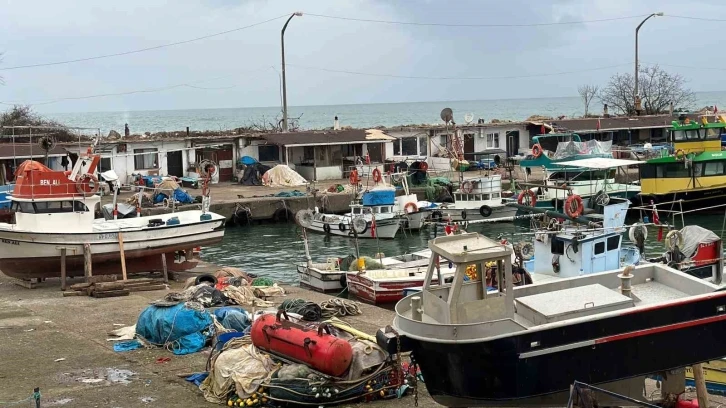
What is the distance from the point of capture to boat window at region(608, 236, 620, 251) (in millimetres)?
20188

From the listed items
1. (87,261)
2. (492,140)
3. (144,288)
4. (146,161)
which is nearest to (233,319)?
(144,288)

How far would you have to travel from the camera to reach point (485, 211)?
123 ft

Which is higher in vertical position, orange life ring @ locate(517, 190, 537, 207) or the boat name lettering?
the boat name lettering

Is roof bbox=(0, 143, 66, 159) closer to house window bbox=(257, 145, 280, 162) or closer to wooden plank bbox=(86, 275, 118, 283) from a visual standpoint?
house window bbox=(257, 145, 280, 162)

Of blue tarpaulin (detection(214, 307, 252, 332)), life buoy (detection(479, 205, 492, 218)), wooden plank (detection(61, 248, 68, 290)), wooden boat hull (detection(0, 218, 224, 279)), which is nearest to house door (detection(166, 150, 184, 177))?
life buoy (detection(479, 205, 492, 218))

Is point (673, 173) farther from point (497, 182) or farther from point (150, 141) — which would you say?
point (150, 141)

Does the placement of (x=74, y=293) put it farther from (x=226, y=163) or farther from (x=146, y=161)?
(x=226, y=163)

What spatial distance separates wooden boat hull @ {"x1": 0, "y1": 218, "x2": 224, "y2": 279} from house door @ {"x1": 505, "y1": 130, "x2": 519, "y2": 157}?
106ft

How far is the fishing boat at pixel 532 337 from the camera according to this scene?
10.9 m

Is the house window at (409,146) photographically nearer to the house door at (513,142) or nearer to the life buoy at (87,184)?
the house door at (513,142)

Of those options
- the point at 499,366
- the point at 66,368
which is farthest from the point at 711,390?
the point at 66,368

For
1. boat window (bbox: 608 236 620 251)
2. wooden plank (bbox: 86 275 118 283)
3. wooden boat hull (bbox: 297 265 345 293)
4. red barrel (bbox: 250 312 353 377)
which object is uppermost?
boat window (bbox: 608 236 620 251)

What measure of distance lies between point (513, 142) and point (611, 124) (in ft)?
18.9

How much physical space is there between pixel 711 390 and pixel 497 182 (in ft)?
83.6
